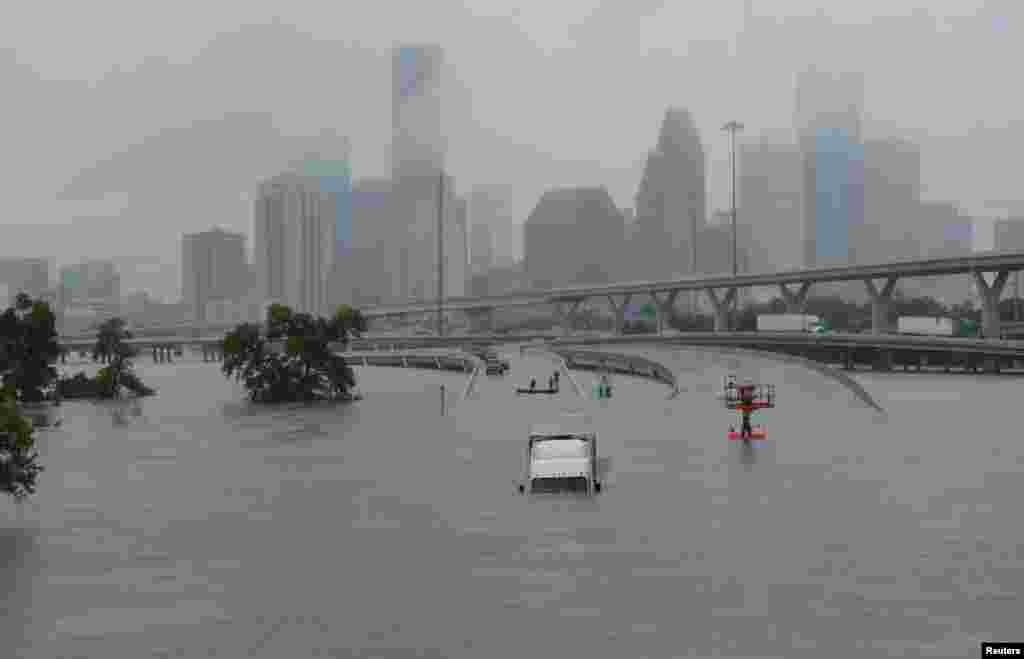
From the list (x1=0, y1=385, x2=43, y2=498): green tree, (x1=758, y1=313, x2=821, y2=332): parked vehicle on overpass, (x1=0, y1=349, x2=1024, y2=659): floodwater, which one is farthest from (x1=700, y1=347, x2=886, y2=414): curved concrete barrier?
(x1=758, y1=313, x2=821, y2=332): parked vehicle on overpass

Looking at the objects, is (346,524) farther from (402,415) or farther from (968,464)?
(402,415)

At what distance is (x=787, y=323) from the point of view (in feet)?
470

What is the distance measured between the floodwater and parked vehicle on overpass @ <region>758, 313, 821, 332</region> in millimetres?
89190

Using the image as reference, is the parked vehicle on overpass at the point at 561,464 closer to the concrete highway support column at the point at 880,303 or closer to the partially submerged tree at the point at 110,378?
the partially submerged tree at the point at 110,378

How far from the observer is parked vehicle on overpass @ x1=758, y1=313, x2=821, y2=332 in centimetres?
14225

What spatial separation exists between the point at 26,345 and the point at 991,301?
308 feet

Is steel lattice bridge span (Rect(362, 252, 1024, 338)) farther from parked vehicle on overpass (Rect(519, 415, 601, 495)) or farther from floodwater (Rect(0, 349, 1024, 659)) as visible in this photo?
parked vehicle on overpass (Rect(519, 415, 601, 495))

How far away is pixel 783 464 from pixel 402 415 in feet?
111

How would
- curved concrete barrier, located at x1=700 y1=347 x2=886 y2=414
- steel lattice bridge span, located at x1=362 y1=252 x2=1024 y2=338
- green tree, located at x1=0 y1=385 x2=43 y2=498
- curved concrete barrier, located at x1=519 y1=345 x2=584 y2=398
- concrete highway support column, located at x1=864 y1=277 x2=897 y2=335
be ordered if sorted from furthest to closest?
concrete highway support column, located at x1=864 y1=277 x2=897 y2=335, steel lattice bridge span, located at x1=362 y1=252 x2=1024 y2=338, curved concrete barrier, located at x1=519 y1=345 x2=584 y2=398, curved concrete barrier, located at x1=700 y1=347 x2=886 y2=414, green tree, located at x1=0 y1=385 x2=43 y2=498

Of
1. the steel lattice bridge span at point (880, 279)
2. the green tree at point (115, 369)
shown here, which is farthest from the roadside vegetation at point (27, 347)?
the steel lattice bridge span at point (880, 279)

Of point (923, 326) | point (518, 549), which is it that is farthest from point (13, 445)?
point (923, 326)

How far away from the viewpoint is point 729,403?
58.4 metres

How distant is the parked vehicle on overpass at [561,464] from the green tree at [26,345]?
58.7 meters

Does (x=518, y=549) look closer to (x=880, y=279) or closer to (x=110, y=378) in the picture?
(x=110, y=378)
